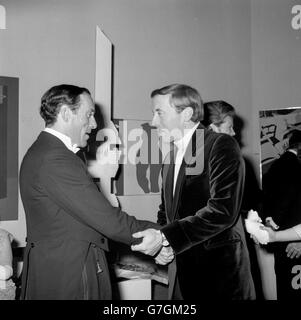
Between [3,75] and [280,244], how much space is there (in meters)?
1.62

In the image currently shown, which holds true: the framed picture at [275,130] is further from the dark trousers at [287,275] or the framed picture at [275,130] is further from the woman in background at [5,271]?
the woman in background at [5,271]

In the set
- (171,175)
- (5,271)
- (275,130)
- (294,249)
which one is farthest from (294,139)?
(5,271)

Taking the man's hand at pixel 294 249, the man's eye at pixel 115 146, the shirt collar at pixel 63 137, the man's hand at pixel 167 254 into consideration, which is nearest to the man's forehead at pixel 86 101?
the shirt collar at pixel 63 137

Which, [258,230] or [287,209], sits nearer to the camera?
[258,230]

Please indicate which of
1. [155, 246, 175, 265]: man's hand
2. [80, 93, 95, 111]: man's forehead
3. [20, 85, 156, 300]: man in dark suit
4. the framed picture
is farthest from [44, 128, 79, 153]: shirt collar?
the framed picture

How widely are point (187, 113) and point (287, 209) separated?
0.79 meters

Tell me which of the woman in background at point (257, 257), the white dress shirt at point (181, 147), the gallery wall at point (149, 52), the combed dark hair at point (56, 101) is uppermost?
the gallery wall at point (149, 52)

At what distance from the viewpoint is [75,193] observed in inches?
52.1

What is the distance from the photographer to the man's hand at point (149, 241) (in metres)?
1.56

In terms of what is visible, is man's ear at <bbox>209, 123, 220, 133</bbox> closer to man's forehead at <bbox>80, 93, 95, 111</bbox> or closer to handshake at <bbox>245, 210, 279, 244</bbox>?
handshake at <bbox>245, 210, 279, 244</bbox>

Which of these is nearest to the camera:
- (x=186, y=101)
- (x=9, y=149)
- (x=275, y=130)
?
(x=186, y=101)

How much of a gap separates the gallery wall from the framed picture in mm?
72

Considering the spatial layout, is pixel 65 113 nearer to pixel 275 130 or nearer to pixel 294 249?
pixel 294 249

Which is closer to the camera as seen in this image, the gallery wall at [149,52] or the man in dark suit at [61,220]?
the man in dark suit at [61,220]
